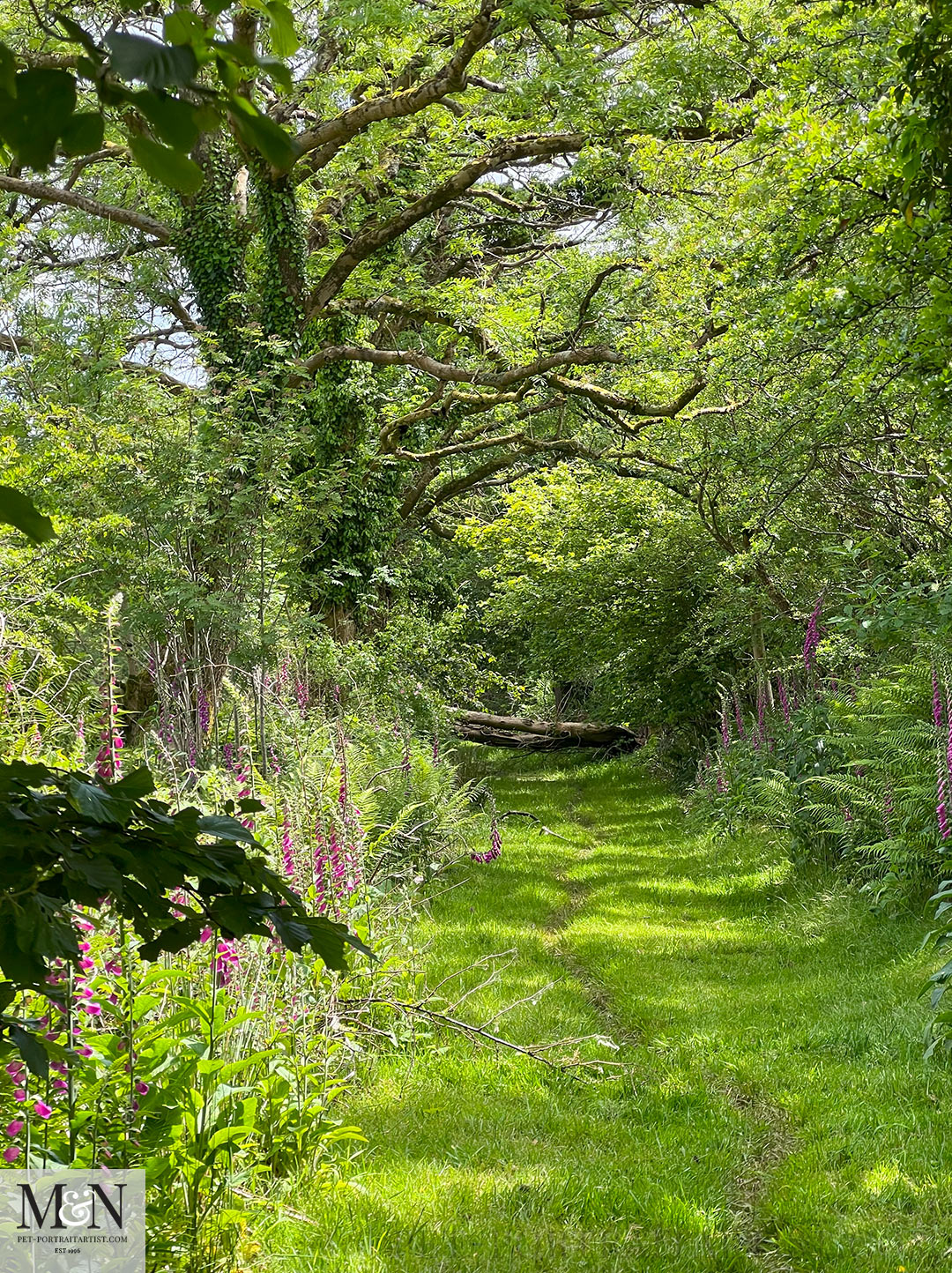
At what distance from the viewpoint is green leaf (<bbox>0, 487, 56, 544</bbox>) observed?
1.11 metres

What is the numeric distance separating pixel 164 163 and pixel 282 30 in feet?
0.83

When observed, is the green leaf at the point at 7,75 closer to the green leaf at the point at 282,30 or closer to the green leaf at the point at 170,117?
the green leaf at the point at 170,117

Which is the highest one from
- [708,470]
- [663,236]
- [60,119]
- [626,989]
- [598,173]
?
[598,173]

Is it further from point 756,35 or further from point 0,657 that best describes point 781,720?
point 0,657

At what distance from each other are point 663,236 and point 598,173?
1.38 meters

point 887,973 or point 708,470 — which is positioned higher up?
point 708,470

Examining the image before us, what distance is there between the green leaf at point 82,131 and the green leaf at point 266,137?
0.46 feet

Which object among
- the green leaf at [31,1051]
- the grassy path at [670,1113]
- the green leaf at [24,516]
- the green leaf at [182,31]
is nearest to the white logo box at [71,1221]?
the grassy path at [670,1113]

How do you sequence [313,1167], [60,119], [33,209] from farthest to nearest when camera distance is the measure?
1. [33,209]
2. [313,1167]
3. [60,119]

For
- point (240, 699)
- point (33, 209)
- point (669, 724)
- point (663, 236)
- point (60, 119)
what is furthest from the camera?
point (669, 724)

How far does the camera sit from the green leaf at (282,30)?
117 cm

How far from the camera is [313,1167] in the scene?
143 inches

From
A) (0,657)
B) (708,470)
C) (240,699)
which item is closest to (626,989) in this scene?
(240,699)

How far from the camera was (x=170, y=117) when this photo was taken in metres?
1.06
